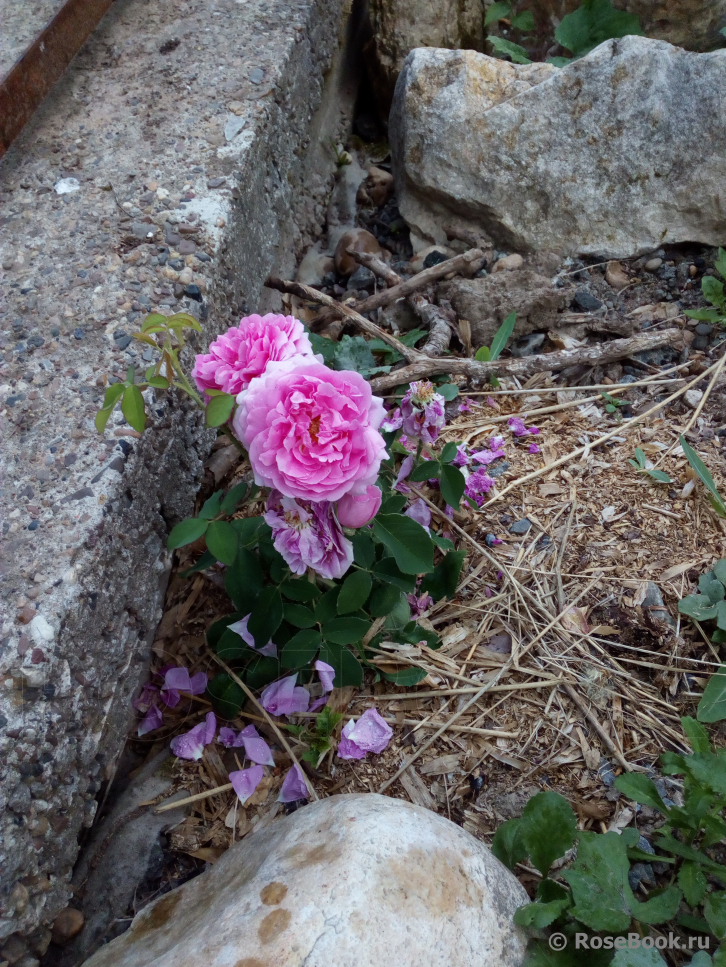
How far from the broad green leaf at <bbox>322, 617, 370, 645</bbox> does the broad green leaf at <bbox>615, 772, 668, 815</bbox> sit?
0.52 metres

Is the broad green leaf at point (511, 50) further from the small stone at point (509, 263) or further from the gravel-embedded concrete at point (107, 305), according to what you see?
the small stone at point (509, 263)

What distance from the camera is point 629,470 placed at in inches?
72.4

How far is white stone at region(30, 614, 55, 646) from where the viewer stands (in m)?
1.18

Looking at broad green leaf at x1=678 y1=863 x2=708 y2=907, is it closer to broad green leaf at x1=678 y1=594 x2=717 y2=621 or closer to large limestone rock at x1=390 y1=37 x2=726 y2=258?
broad green leaf at x1=678 y1=594 x2=717 y2=621

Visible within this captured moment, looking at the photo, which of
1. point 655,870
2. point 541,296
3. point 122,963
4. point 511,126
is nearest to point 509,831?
point 655,870

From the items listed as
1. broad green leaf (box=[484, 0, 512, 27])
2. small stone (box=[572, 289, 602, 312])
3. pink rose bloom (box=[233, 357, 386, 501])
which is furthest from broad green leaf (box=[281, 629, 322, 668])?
broad green leaf (box=[484, 0, 512, 27])

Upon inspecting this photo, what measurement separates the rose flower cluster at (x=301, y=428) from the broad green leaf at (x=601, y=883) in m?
0.61

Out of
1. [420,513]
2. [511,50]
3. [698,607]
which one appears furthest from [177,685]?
[511,50]

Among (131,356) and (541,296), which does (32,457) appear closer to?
(131,356)

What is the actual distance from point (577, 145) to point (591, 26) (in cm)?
74

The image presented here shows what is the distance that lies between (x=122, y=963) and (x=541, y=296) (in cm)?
196

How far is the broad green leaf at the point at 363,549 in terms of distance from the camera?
134cm

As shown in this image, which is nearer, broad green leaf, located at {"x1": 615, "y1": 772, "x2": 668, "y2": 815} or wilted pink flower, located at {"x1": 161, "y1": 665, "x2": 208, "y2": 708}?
broad green leaf, located at {"x1": 615, "y1": 772, "x2": 668, "y2": 815}

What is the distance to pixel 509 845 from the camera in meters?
1.17
